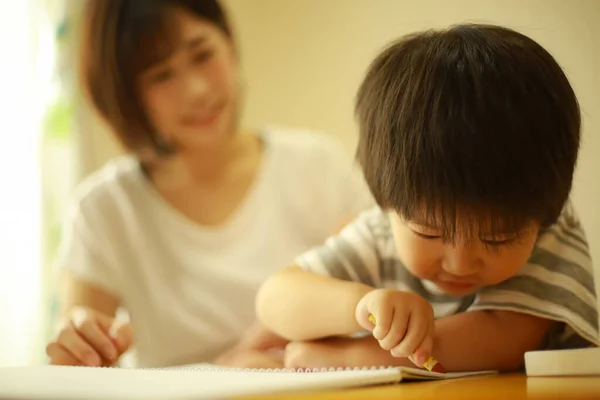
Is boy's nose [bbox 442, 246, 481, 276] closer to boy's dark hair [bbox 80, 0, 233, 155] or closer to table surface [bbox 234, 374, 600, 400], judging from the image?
table surface [bbox 234, 374, 600, 400]

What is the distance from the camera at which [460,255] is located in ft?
1.72

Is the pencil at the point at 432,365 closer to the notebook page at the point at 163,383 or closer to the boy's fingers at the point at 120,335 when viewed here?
the notebook page at the point at 163,383

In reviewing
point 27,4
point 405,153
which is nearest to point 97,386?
point 405,153

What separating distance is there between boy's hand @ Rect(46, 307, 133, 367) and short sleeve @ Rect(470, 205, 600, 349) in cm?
35

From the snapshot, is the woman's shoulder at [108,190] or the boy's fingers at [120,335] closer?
the boy's fingers at [120,335]

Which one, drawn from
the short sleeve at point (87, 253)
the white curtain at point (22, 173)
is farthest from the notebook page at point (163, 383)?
the white curtain at point (22, 173)

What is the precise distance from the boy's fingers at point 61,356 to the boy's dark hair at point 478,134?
1.18ft

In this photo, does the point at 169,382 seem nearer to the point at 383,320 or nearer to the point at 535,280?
the point at 383,320

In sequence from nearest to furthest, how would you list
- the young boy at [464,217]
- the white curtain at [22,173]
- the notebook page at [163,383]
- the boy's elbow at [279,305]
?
the notebook page at [163,383] → the young boy at [464,217] → the boy's elbow at [279,305] → the white curtain at [22,173]

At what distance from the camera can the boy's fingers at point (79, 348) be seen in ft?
2.24

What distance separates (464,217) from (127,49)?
2.01 feet

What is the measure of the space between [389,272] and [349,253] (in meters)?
0.04

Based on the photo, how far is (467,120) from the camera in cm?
49

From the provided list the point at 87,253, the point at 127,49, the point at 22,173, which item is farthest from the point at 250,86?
the point at 22,173
